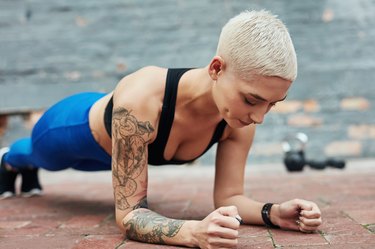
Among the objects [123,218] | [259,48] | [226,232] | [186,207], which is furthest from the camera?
[186,207]

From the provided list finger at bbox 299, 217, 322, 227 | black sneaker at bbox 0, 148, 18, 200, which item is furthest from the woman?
black sneaker at bbox 0, 148, 18, 200

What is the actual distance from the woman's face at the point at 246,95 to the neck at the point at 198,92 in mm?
146

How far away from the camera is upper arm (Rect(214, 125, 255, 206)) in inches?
89.7

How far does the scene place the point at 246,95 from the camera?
5.70ft

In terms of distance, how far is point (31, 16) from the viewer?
5.91 m

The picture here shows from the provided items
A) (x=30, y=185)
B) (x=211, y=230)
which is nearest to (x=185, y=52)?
(x=30, y=185)

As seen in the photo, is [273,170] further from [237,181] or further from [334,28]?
[237,181]

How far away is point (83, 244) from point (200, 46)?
4221 mm

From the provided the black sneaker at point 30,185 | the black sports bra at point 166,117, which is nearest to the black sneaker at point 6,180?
the black sneaker at point 30,185

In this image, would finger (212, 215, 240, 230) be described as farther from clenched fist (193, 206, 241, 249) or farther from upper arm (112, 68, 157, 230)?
upper arm (112, 68, 157, 230)

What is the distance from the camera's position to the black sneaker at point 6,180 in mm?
3447

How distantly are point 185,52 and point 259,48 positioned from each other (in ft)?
13.9

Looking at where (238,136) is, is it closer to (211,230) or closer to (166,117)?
(166,117)

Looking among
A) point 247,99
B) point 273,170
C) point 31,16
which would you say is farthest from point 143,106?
point 31,16
